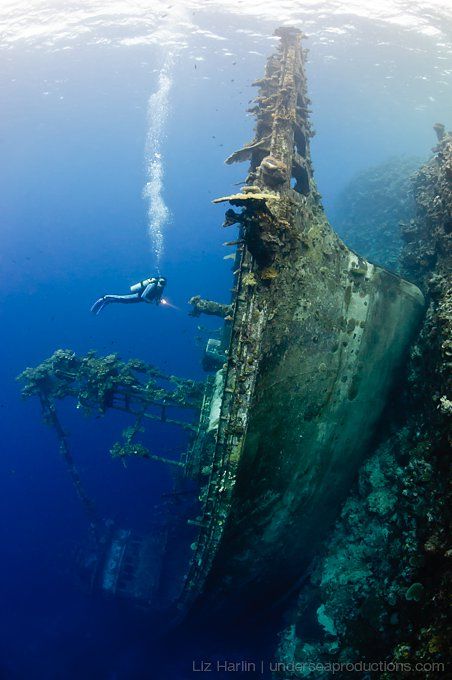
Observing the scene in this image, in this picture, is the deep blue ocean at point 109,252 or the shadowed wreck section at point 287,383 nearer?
the shadowed wreck section at point 287,383

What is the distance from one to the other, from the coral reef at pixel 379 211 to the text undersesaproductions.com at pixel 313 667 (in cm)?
1107

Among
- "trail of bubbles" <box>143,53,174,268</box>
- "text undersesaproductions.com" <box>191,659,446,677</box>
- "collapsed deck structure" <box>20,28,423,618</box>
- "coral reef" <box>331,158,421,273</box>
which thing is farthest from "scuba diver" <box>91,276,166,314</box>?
"trail of bubbles" <box>143,53,174,268</box>

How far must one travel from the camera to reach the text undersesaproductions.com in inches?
84.6

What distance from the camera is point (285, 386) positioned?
399cm

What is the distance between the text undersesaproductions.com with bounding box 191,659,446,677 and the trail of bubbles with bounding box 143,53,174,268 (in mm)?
45207

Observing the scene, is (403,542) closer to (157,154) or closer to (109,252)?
(109,252)

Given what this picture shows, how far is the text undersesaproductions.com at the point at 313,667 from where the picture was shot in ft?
7.05

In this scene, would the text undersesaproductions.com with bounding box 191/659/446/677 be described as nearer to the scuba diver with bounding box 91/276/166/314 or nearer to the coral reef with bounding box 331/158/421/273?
the scuba diver with bounding box 91/276/166/314

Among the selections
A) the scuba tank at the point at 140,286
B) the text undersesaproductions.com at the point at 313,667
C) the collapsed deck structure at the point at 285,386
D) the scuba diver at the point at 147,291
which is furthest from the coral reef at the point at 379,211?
the text undersesaproductions.com at the point at 313,667

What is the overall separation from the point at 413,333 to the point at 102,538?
11.8m

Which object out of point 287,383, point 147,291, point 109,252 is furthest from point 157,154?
point 287,383

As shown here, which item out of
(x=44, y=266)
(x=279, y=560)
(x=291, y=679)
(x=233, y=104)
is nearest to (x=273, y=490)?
(x=279, y=560)

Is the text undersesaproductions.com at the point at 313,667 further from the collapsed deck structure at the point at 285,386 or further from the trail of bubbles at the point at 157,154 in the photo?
the trail of bubbles at the point at 157,154

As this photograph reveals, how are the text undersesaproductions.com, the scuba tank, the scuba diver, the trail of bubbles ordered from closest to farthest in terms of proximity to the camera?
the text undersesaproductions.com < the scuba diver < the scuba tank < the trail of bubbles
